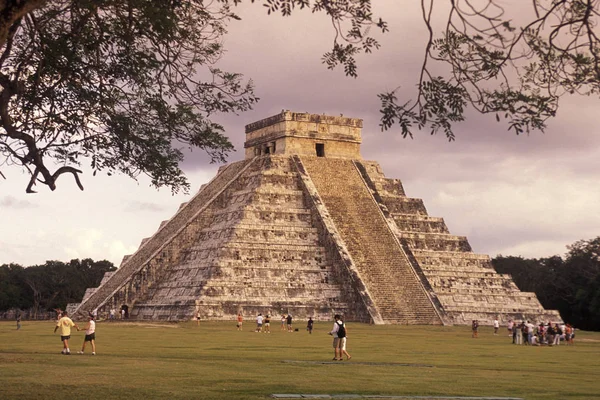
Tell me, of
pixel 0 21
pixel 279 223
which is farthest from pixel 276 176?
pixel 0 21

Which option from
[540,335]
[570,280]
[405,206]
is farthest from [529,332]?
[570,280]

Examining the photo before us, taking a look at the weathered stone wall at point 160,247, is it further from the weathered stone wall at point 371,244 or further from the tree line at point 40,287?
the tree line at point 40,287

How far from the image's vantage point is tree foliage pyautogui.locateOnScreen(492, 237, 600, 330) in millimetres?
61625

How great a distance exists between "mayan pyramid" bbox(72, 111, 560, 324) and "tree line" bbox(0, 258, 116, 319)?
29881 mm

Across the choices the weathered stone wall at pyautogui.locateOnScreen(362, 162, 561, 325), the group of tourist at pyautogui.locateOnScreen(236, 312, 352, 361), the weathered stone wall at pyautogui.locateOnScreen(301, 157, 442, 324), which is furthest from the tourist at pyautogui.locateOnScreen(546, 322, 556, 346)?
the weathered stone wall at pyautogui.locateOnScreen(362, 162, 561, 325)

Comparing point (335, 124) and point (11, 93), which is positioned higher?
point (335, 124)

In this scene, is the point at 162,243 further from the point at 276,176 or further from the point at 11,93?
the point at 11,93

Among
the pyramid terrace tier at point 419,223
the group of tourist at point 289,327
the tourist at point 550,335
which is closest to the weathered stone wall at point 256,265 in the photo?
the group of tourist at point 289,327

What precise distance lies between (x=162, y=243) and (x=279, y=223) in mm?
7058

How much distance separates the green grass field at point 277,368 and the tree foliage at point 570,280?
27.3m

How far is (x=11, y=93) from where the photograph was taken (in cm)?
1411

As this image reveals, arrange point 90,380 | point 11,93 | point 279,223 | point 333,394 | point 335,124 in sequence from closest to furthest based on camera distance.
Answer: point 11,93 → point 333,394 → point 90,380 → point 279,223 → point 335,124

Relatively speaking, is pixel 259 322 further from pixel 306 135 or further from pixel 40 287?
pixel 40 287

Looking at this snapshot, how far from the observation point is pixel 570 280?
7081 centimetres
